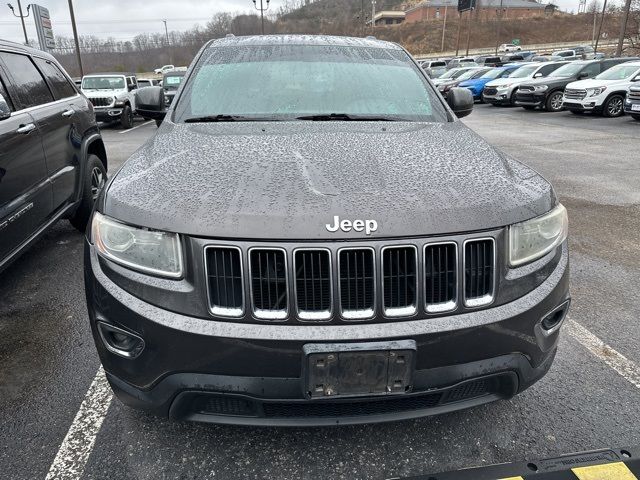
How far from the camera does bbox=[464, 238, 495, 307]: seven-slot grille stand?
172 cm

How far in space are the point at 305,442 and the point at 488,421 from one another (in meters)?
0.85

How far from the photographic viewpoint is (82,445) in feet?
7.04

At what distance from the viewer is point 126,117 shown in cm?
1573

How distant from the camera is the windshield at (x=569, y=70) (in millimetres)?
18078

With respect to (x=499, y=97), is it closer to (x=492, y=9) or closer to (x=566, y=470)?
(x=566, y=470)

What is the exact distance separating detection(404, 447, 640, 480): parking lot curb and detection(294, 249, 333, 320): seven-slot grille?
0.79 metres

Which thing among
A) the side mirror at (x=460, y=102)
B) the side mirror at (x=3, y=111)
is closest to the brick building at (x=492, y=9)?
the side mirror at (x=460, y=102)

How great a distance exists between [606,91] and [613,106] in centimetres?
66

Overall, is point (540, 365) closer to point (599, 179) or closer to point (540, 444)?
point (540, 444)

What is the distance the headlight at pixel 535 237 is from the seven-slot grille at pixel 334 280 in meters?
0.21

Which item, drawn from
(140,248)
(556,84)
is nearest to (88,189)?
(140,248)

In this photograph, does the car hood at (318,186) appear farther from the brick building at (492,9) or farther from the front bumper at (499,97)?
the brick building at (492,9)

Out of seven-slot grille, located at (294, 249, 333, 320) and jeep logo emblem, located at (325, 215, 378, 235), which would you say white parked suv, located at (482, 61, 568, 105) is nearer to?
jeep logo emblem, located at (325, 215, 378, 235)

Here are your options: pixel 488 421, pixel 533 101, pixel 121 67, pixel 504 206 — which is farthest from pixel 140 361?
pixel 121 67
